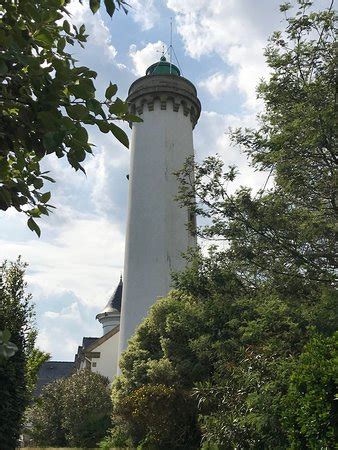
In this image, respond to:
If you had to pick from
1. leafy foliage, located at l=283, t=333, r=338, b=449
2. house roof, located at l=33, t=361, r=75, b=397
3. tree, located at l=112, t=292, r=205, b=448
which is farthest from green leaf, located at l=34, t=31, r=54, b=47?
house roof, located at l=33, t=361, r=75, b=397

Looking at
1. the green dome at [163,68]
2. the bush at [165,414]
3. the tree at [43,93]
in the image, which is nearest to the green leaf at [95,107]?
the tree at [43,93]

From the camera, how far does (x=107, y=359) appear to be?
110 ft

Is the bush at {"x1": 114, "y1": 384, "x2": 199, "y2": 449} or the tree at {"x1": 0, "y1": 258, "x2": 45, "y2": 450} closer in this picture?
the tree at {"x1": 0, "y1": 258, "x2": 45, "y2": 450}

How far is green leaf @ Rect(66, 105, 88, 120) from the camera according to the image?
8.55 ft

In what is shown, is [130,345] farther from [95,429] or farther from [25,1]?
[25,1]

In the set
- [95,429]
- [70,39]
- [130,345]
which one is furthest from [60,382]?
[70,39]

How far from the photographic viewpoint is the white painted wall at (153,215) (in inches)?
941

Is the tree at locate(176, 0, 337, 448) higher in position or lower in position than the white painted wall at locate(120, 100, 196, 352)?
lower

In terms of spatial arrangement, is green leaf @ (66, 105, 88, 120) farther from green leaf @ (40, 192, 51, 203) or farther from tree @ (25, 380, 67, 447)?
tree @ (25, 380, 67, 447)

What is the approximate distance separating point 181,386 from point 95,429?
838 cm

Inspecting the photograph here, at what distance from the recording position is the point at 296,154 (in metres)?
11.2

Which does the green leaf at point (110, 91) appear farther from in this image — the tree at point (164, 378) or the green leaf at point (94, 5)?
the tree at point (164, 378)

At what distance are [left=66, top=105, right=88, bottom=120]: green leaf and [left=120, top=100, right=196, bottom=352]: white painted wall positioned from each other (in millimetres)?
20515

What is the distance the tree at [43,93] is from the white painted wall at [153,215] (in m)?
20.1
